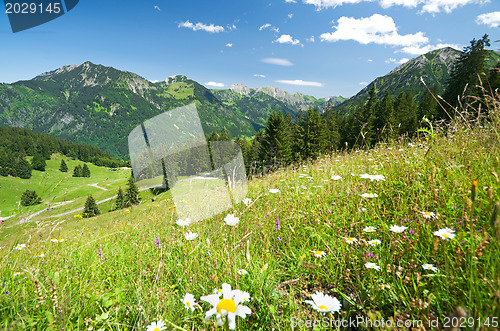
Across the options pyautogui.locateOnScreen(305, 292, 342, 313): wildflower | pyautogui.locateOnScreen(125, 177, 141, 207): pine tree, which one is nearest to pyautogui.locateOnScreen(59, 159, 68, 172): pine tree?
pyautogui.locateOnScreen(125, 177, 141, 207): pine tree

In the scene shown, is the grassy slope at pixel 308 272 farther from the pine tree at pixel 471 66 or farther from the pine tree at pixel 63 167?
the pine tree at pixel 63 167

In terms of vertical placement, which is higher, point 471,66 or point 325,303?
point 471,66

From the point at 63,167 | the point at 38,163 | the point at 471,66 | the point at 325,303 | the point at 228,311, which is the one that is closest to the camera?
the point at 228,311

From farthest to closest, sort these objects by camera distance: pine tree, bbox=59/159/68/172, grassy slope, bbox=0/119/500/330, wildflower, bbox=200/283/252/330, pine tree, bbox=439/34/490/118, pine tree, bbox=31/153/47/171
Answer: pine tree, bbox=59/159/68/172, pine tree, bbox=31/153/47/171, pine tree, bbox=439/34/490/118, grassy slope, bbox=0/119/500/330, wildflower, bbox=200/283/252/330

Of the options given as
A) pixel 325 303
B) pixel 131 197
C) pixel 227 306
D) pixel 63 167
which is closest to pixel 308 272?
pixel 325 303

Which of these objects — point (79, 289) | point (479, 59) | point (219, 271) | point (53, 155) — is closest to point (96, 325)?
point (79, 289)

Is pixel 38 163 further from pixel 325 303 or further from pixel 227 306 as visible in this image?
pixel 325 303

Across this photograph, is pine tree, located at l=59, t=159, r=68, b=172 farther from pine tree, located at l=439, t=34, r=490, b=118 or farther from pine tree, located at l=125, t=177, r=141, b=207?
pine tree, located at l=439, t=34, r=490, b=118

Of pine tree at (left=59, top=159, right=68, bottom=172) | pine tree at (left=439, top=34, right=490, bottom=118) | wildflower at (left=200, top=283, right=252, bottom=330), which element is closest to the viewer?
wildflower at (left=200, top=283, right=252, bottom=330)

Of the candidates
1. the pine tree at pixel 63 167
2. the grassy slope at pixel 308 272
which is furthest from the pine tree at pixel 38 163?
the grassy slope at pixel 308 272

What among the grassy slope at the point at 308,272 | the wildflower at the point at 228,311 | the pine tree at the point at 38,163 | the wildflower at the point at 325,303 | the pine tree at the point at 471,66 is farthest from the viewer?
the pine tree at the point at 38,163

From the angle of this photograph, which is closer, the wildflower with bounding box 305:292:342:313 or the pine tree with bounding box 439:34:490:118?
the wildflower with bounding box 305:292:342:313

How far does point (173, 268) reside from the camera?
91.0 inches

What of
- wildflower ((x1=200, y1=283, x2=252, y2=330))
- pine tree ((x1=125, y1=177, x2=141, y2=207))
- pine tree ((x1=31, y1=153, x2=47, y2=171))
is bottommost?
pine tree ((x1=125, y1=177, x2=141, y2=207))
